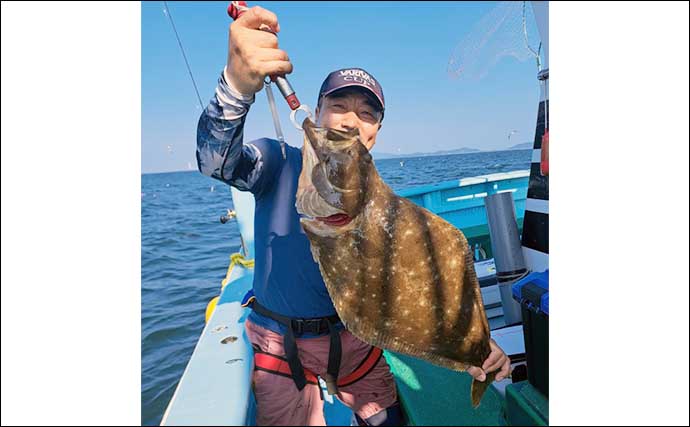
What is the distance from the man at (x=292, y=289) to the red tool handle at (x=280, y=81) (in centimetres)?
28

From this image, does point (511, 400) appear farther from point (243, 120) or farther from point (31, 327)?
point (31, 327)

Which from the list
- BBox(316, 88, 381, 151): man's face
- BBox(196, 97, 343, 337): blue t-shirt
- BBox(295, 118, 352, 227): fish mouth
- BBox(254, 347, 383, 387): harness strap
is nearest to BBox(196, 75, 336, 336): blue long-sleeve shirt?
BBox(196, 97, 343, 337): blue t-shirt

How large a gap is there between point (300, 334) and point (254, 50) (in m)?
1.31

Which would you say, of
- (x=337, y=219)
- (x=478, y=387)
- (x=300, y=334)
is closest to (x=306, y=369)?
(x=300, y=334)

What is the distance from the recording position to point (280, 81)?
1.32m

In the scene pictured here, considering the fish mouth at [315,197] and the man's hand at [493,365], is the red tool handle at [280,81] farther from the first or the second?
the man's hand at [493,365]

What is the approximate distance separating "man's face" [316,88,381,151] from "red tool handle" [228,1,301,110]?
0.41 meters

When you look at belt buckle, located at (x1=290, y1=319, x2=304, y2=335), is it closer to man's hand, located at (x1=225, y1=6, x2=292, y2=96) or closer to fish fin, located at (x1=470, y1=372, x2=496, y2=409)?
fish fin, located at (x1=470, y1=372, x2=496, y2=409)

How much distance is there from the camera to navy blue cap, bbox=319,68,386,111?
5.52ft

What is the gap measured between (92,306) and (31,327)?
16 cm

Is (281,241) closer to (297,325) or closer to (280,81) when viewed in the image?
(297,325)

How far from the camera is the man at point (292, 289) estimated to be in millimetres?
1684

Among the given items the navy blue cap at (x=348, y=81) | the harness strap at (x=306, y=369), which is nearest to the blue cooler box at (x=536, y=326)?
the harness strap at (x=306, y=369)

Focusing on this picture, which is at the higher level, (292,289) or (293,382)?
(292,289)
